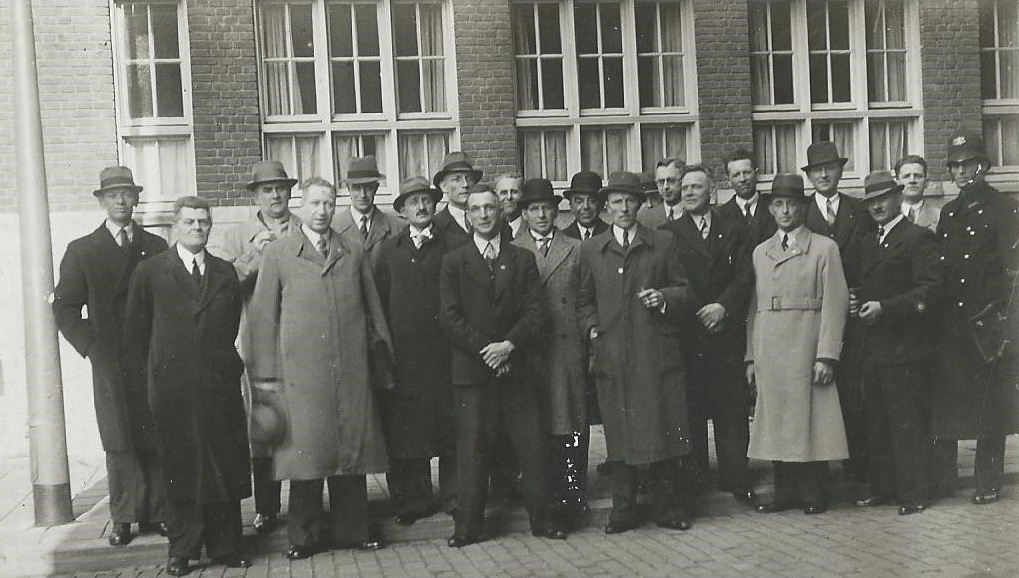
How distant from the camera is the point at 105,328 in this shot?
625 cm

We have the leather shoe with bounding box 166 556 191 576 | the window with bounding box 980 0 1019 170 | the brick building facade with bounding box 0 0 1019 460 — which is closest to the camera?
the leather shoe with bounding box 166 556 191 576

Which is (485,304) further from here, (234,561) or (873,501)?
(873,501)

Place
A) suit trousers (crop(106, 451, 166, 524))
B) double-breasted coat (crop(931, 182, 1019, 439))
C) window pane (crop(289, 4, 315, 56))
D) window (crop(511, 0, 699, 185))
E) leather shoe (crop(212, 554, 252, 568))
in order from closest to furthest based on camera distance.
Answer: leather shoe (crop(212, 554, 252, 568))
suit trousers (crop(106, 451, 166, 524))
double-breasted coat (crop(931, 182, 1019, 439))
window pane (crop(289, 4, 315, 56))
window (crop(511, 0, 699, 185))

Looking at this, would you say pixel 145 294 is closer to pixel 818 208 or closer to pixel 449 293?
pixel 449 293

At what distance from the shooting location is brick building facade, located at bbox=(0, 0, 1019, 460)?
30.3ft

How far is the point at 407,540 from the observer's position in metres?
6.29

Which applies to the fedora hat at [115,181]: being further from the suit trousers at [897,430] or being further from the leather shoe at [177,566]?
the suit trousers at [897,430]

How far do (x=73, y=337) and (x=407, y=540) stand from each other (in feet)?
8.12

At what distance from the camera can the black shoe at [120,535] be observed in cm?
610

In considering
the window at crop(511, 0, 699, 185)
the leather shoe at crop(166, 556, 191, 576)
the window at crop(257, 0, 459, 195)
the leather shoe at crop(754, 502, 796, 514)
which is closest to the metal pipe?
the leather shoe at crop(166, 556, 191, 576)

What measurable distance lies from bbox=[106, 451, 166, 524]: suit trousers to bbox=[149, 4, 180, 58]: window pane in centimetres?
473

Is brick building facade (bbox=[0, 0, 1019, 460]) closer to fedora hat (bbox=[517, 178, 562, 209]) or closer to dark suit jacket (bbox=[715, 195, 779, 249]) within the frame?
dark suit jacket (bbox=[715, 195, 779, 249])

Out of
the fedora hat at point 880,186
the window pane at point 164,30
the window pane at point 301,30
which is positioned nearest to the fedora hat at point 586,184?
the fedora hat at point 880,186

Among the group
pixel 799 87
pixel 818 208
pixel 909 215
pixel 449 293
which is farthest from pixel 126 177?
pixel 799 87
